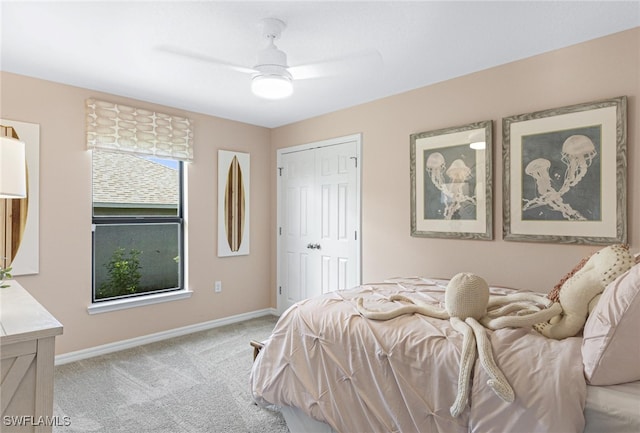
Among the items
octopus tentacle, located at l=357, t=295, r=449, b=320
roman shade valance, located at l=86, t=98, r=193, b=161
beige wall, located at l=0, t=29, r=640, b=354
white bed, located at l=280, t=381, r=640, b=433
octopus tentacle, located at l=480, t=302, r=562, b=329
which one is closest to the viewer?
white bed, located at l=280, t=381, r=640, b=433

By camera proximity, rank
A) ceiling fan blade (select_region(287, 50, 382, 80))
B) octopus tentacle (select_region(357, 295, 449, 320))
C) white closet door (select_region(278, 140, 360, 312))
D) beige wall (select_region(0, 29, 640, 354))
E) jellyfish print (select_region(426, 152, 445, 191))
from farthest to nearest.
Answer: white closet door (select_region(278, 140, 360, 312))
jellyfish print (select_region(426, 152, 445, 191))
ceiling fan blade (select_region(287, 50, 382, 80))
beige wall (select_region(0, 29, 640, 354))
octopus tentacle (select_region(357, 295, 449, 320))

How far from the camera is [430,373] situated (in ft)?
5.23

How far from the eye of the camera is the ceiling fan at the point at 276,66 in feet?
7.68

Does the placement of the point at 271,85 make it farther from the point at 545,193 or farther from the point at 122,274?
the point at 122,274

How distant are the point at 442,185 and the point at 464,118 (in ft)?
1.90

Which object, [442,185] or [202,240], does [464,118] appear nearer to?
[442,185]

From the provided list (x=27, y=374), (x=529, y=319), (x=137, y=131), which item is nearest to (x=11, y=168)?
(x=27, y=374)

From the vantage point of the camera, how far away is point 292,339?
216 cm

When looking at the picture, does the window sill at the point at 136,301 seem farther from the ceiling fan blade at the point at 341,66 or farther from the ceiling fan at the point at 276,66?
the ceiling fan blade at the point at 341,66

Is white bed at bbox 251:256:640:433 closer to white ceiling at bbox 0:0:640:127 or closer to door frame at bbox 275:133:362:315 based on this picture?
door frame at bbox 275:133:362:315

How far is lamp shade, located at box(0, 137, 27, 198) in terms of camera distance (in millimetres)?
1671

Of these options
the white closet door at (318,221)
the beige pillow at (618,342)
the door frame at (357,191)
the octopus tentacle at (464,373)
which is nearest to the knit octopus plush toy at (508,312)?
the octopus tentacle at (464,373)

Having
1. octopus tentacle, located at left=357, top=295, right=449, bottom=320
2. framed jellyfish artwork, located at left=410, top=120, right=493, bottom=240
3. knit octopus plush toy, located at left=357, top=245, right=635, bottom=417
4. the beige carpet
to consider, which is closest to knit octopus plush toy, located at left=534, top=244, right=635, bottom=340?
knit octopus plush toy, located at left=357, top=245, right=635, bottom=417

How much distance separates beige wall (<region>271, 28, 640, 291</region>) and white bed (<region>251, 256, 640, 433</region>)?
482 millimetres
